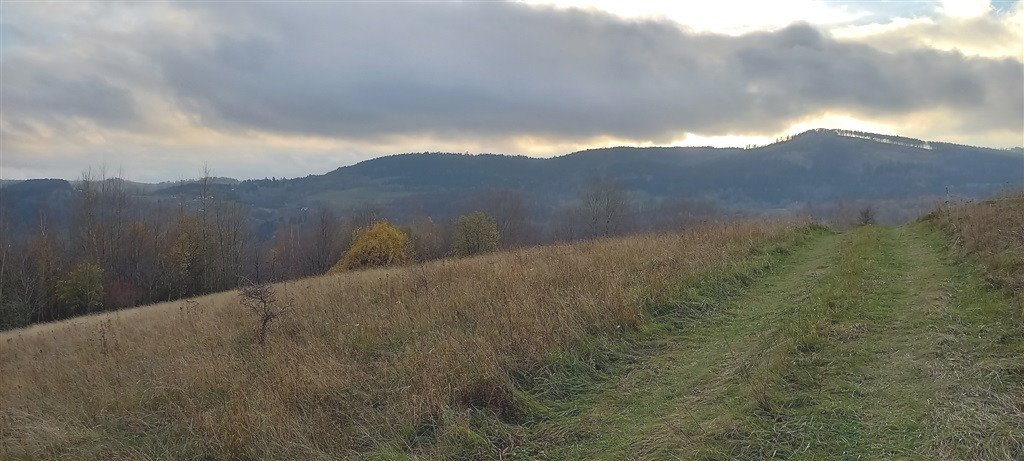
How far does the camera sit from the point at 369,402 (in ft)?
21.7

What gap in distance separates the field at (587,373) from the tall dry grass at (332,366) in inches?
1.4

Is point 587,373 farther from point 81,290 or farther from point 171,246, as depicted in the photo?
point 171,246

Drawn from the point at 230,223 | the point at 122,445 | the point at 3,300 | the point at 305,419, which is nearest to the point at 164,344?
the point at 122,445

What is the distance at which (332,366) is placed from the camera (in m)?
7.39

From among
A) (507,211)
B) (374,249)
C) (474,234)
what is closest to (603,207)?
(507,211)

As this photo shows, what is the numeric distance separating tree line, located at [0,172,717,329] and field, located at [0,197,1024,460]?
25.9m

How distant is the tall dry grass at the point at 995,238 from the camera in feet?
28.2

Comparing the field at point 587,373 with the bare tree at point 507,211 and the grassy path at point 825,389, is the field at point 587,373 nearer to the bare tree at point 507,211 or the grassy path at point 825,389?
the grassy path at point 825,389

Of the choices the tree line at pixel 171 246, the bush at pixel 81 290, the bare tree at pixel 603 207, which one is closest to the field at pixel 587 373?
the tree line at pixel 171 246

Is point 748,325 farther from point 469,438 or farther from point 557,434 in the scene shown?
point 469,438

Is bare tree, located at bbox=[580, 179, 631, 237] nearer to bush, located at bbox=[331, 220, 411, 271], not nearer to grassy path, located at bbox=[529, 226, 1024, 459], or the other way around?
bush, located at bbox=[331, 220, 411, 271]

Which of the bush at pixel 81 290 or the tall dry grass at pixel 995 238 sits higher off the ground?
the tall dry grass at pixel 995 238

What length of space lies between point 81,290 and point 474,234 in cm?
3372

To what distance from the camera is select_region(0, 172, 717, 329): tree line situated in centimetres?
4622
